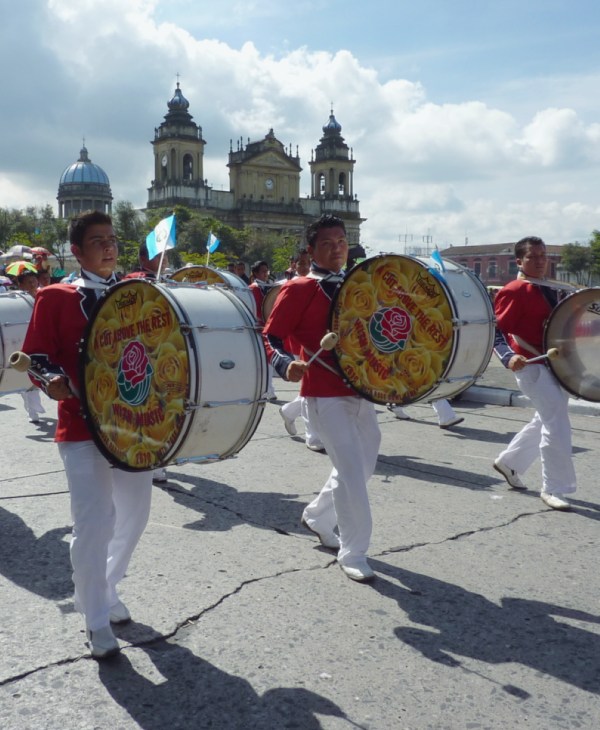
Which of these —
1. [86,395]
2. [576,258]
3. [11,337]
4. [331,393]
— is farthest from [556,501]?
[576,258]

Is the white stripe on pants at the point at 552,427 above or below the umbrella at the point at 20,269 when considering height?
below

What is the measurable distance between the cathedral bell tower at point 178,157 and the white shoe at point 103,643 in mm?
98347

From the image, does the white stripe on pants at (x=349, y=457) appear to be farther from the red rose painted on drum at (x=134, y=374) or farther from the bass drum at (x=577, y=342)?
the bass drum at (x=577, y=342)

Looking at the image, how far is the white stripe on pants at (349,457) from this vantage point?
178 inches

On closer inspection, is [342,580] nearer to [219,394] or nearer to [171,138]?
[219,394]

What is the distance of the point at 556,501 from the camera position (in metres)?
5.98

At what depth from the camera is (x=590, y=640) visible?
3.81m

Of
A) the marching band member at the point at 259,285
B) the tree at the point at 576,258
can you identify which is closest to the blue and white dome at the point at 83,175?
the tree at the point at 576,258

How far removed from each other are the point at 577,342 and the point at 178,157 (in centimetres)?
10010

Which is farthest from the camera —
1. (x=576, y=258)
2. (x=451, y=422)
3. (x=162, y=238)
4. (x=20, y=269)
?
(x=576, y=258)

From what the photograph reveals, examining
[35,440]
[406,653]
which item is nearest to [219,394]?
[406,653]

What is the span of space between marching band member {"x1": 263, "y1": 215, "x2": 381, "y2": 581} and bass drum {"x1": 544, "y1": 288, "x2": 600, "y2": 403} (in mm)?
1639

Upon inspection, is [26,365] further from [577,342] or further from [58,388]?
[577,342]

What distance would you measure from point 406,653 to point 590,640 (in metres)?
0.84
